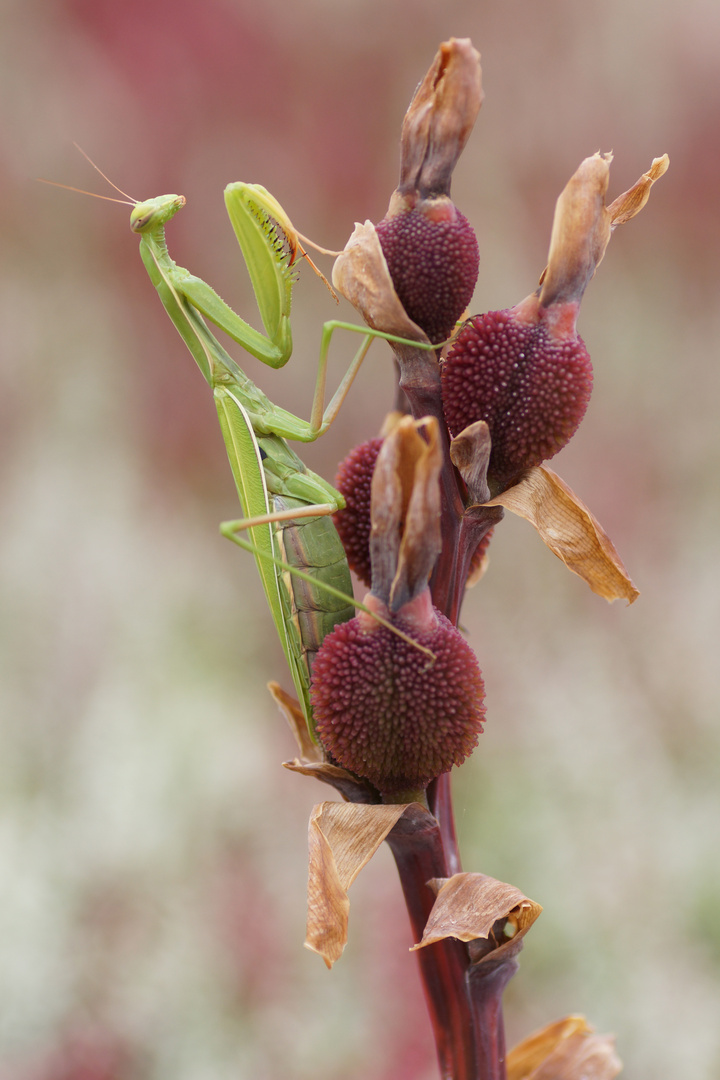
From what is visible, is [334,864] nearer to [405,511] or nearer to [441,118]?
[405,511]

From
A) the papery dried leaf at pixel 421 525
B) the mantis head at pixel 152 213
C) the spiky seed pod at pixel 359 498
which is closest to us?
the papery dried leaf at pixel 421 525

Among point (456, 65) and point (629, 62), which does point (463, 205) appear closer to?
point (629, 62)

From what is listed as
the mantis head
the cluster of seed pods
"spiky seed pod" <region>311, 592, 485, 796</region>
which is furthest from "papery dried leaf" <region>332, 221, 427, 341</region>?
the mantis head

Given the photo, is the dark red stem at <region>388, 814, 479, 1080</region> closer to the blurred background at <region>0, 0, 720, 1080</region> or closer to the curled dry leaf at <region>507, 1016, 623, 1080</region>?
the curled dry leaf at <region>507, 1016, 623, 1080</region>

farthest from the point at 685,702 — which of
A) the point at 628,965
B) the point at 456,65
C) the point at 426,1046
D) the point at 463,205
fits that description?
the point at 456,65

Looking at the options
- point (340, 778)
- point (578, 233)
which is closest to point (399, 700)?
point (340, 778)

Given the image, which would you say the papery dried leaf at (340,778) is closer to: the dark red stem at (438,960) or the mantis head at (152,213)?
the dark red stem at (438,960)

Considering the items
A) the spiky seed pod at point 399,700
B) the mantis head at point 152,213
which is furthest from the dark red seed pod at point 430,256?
the mantis head at point 152,213

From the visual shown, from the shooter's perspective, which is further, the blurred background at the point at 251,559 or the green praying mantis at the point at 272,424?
the blurred background at the point at 251,559
